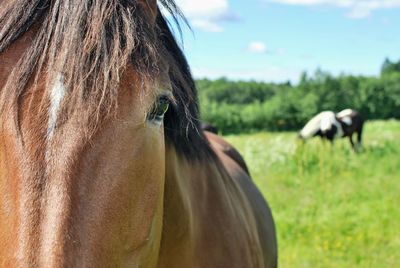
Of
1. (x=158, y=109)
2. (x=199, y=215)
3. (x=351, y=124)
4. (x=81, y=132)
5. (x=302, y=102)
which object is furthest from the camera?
(x=302, y=102)

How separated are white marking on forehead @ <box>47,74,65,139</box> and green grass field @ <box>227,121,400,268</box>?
5.70 m

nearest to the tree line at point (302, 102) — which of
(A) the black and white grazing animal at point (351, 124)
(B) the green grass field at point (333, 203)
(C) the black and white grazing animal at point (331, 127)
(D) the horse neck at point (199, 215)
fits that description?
(A) the black and white grazing animal at point (351, 124)

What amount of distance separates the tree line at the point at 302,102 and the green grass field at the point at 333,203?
25297 millimetres

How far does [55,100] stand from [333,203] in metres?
8.35

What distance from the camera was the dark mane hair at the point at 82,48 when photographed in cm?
134

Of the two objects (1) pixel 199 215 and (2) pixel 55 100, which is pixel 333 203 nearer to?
(1) pixel 199 215

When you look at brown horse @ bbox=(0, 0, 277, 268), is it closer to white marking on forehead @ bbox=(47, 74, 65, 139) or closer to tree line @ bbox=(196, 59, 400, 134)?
white marking on forehead @ bbox=(47, 74, 65, 139)

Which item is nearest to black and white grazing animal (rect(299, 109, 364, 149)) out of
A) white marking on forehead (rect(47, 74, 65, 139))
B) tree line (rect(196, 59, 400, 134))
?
white marking on forehead (rect(47, 74, 65, 139))

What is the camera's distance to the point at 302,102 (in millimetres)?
41625

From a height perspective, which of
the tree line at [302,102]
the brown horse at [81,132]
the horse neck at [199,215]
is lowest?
the tree line at [302,102]

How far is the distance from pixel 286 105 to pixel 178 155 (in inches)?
1584

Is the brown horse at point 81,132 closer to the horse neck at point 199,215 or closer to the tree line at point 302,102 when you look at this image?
the horse neck at point 199,215

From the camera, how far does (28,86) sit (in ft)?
4.41

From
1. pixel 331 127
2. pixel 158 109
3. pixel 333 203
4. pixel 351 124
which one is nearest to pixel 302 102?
pixel 351 124
